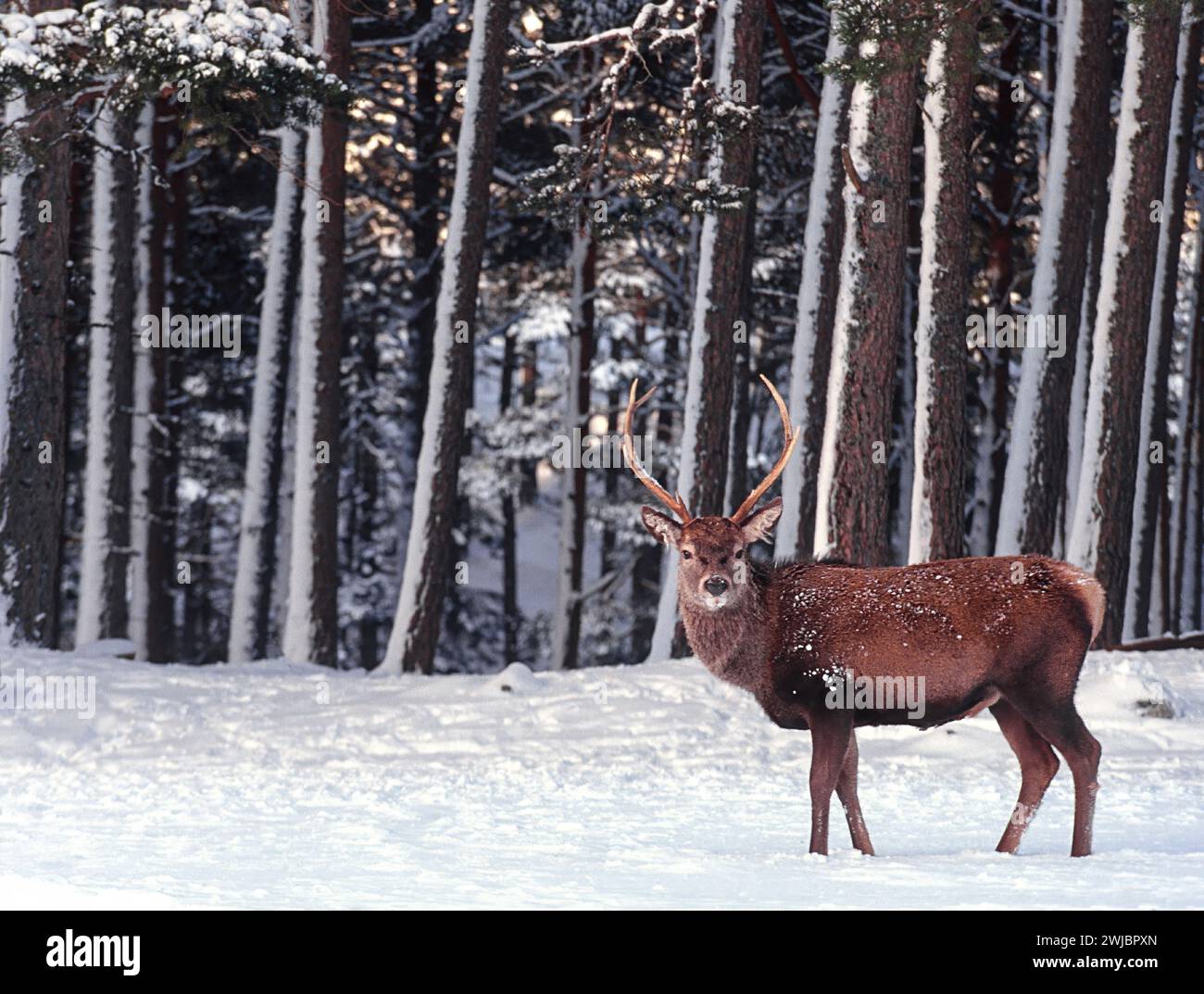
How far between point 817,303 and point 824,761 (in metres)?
11.5

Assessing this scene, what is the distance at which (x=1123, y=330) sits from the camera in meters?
17.9

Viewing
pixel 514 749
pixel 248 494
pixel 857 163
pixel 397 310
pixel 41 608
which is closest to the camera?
pixel 514 749

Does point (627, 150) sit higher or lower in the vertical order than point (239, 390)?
higher

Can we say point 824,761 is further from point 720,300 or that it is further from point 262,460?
point 262,460

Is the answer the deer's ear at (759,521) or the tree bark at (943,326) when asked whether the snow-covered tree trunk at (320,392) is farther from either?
the deer's ear at (759,521)

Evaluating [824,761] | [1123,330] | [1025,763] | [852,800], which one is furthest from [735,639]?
[1123,330]

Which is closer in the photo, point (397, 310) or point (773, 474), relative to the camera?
point (773, 474)

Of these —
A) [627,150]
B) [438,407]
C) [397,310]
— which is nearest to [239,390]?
[397,310]

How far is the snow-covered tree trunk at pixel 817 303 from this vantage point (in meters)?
18.6

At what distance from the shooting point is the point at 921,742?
530 inches

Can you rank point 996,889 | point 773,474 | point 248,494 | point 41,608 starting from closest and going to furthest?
point 996,889 → point 773,474 → point 41,608 → point 248,494

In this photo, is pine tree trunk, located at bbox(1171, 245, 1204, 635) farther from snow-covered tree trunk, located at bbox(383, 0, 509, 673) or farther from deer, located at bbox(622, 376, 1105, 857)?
deer, located at bbox(622, 376, 1105, 857)

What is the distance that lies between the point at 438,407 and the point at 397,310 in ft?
30.9
